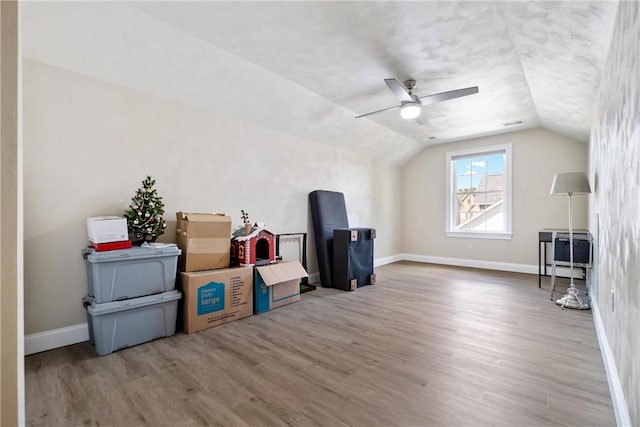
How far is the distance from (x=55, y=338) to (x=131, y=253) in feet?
3.02

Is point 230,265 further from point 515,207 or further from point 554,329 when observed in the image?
point 515,207

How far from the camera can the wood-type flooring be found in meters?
1.57

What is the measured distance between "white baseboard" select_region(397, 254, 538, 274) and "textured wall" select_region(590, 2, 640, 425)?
12.2 ft

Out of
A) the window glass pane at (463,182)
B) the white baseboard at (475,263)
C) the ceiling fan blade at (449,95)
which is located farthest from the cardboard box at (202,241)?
the window glass pane at (463,182)

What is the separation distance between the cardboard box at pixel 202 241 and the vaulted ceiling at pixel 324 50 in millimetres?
1346

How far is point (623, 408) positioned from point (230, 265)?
3.07 metres

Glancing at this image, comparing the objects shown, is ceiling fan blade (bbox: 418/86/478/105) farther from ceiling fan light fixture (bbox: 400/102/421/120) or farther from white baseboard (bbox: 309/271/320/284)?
white baseboard (bbox: 309/271/320/284)

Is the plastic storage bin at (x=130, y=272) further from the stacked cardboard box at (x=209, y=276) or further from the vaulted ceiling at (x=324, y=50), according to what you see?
the vaulted ceiling at (x=324, y=50)

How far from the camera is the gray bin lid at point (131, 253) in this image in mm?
2229

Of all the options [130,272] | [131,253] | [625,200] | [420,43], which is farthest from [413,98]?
[130,272]

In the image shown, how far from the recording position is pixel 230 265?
322 centimetres

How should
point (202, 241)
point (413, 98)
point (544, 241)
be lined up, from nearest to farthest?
point (202, 241) → point (413, 98) → point (544, 241)

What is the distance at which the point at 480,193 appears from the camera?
237 inches

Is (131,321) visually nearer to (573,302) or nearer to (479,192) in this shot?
(573,302)
